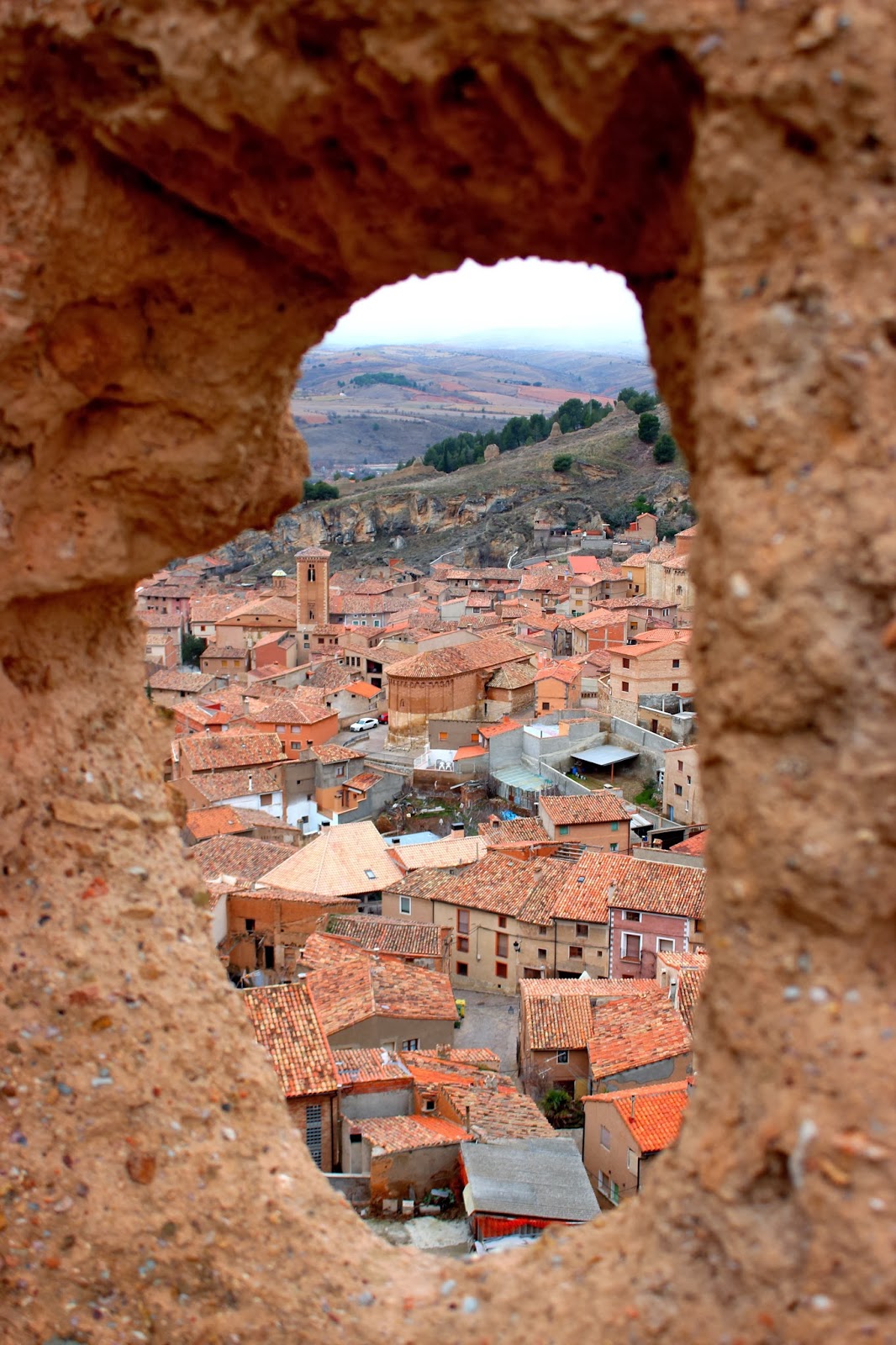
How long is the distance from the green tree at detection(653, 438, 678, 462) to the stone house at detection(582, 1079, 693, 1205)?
223 feet

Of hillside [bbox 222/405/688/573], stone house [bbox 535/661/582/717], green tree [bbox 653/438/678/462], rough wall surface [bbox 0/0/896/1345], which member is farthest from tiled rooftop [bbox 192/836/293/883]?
green tree [bbox 653/438/678/462]

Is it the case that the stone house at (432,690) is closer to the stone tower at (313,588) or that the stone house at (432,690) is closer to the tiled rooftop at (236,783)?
the tiled rooftop at (236,783)

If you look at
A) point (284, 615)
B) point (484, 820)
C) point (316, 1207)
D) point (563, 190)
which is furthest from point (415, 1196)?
point (284, 615)

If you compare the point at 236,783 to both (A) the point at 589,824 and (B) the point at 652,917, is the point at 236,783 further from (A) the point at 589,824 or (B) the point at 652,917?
(B) the point at 652,917

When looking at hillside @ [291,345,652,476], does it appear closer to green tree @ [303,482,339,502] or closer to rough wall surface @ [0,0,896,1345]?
green tree @ [303,482,339,502]

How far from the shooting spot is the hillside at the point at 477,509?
2940 inches

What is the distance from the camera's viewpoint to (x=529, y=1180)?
11023mm

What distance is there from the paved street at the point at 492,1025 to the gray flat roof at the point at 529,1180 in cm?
552

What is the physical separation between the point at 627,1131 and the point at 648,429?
71.7m

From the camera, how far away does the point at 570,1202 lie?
1067cm

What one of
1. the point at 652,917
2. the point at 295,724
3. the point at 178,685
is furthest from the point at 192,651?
the point at 652,917

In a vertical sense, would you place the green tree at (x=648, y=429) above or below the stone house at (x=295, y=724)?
above

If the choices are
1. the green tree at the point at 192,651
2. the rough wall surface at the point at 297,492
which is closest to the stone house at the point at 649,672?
the green tree at the point at 192,651

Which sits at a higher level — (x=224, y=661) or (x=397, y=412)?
(x=397, y=412)
